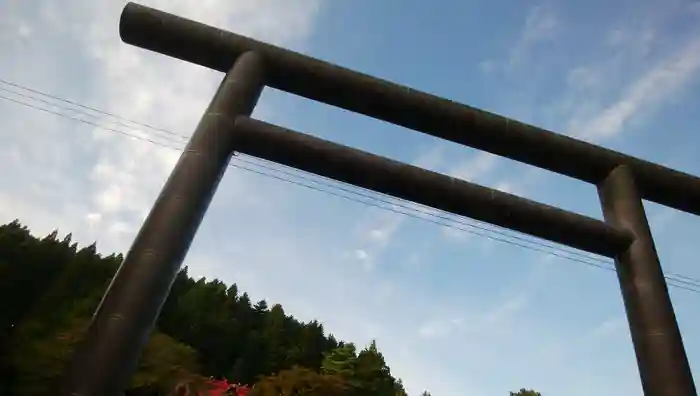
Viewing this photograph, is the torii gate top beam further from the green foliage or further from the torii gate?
the green foliage

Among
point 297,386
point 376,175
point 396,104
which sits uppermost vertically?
point 396,104

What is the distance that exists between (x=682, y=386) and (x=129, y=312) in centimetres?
339

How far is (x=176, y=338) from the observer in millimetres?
21922

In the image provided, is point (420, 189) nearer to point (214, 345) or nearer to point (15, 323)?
point (15, 323)

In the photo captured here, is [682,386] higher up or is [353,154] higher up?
[353,154]

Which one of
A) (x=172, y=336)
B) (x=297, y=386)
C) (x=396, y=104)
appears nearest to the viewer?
(x=396, y=104)

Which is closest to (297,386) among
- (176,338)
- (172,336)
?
(172,336)

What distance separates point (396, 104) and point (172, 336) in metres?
18.9

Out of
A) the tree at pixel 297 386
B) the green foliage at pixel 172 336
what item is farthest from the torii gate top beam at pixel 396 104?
the tree at pixel 297 386

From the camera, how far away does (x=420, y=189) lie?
418 centimetres

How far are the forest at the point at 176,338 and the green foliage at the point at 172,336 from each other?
0.02 meters

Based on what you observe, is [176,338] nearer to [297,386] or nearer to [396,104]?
[297,386]

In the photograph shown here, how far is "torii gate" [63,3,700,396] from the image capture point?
3207 mm

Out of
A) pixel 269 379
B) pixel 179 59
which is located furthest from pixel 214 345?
pixel 179 59
